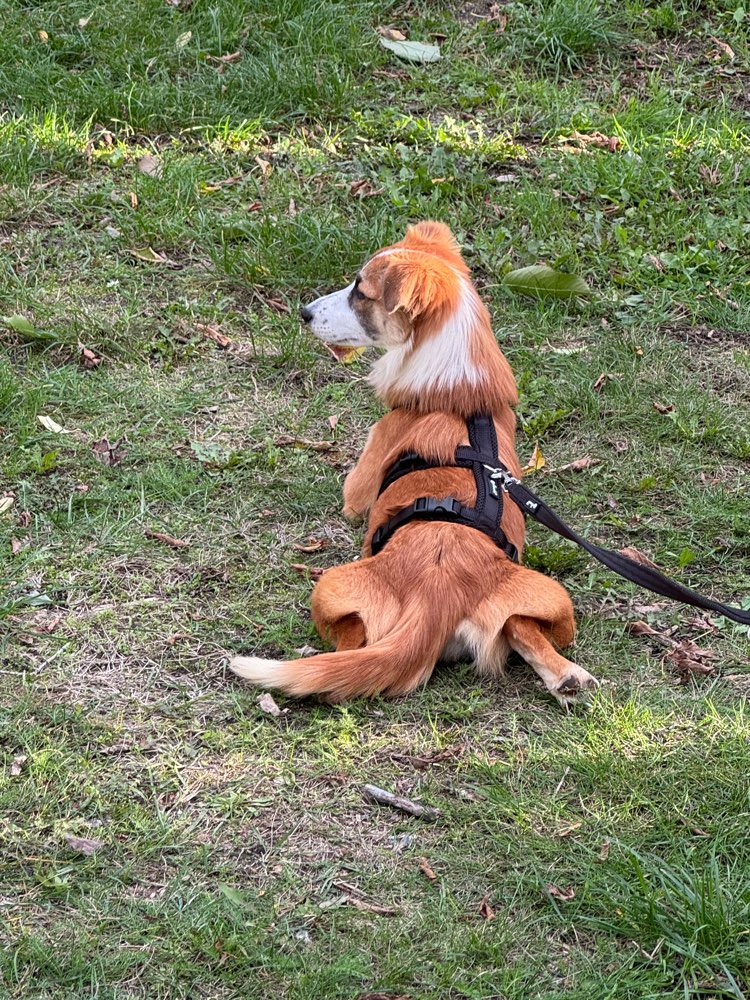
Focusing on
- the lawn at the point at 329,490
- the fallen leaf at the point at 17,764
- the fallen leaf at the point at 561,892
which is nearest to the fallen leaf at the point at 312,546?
the lawn at the point at 329,490

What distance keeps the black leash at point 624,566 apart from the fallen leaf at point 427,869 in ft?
3.31

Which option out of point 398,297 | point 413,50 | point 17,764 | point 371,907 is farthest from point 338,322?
point 413,50

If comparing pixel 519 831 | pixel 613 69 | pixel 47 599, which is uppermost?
pixel 613 69

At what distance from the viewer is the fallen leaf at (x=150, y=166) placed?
5910mm

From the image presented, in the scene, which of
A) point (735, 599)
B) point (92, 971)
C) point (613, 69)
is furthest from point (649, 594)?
point (613, 69)

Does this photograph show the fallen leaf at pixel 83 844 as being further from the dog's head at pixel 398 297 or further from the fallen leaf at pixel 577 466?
the fallen leaf at pixel 577 466

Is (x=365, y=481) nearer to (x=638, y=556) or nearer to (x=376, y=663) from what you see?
(x=376, y=663)

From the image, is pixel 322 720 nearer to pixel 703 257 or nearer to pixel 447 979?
pixel 447 979

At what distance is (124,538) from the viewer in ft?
13.5

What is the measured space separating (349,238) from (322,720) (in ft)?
9.35

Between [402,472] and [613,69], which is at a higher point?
[613,69]

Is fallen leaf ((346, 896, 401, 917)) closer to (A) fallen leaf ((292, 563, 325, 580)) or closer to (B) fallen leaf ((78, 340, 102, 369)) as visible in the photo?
(A) fallen leaf ((292, 563, 325, 580))

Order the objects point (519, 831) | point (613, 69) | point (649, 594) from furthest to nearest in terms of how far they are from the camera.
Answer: point (613, 69) < point (649, 594) < point (519, 831)

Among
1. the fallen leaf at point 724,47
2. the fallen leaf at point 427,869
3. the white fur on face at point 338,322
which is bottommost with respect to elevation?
the fallen leaf at point 427,869
